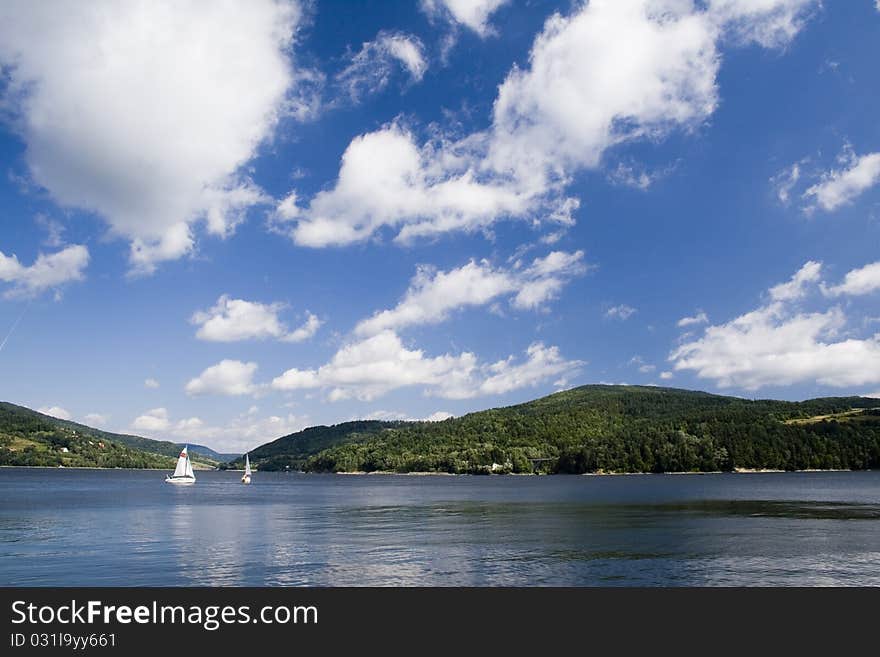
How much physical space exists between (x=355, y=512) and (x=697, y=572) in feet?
247

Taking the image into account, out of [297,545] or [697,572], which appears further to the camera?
[297,545]

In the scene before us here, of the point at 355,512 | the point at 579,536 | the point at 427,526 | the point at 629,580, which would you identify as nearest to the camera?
the point at 629,580

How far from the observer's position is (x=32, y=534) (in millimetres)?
75125
